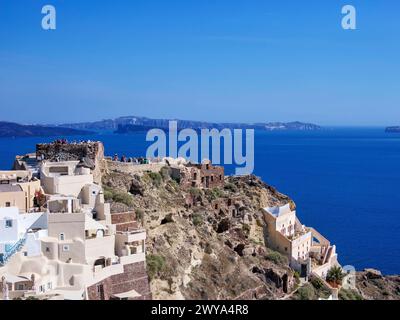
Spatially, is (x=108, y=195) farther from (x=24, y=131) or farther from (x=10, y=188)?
(x=24, y=131)

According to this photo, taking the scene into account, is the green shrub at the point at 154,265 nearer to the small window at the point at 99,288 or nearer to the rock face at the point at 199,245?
the rock face at the point at 199,245

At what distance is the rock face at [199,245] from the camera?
83.9 feet

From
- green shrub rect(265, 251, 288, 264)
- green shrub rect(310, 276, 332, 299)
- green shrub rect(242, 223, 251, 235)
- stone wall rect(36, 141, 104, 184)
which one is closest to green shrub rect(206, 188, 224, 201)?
green shrub rect(242, 223, 251, 235)

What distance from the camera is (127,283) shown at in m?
22.2

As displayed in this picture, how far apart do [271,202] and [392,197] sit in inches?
1768

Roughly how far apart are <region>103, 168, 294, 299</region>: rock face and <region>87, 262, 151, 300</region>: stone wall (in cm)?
74

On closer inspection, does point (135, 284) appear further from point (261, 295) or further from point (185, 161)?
point (185, 161)

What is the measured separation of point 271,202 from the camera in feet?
130

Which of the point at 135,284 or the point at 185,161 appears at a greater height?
the point at 185,161

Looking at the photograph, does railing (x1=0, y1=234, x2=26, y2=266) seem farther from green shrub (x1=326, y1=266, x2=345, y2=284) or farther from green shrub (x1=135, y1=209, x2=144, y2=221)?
green shrub (x1=326, y1=266, x2=345, y2=284)

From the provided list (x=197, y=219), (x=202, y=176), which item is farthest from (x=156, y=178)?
(x=202, y=176)

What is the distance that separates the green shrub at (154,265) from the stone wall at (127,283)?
50 cm

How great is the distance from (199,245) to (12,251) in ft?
34.6

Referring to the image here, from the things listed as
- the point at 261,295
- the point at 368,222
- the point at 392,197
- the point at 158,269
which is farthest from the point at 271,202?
the point at 392,197
